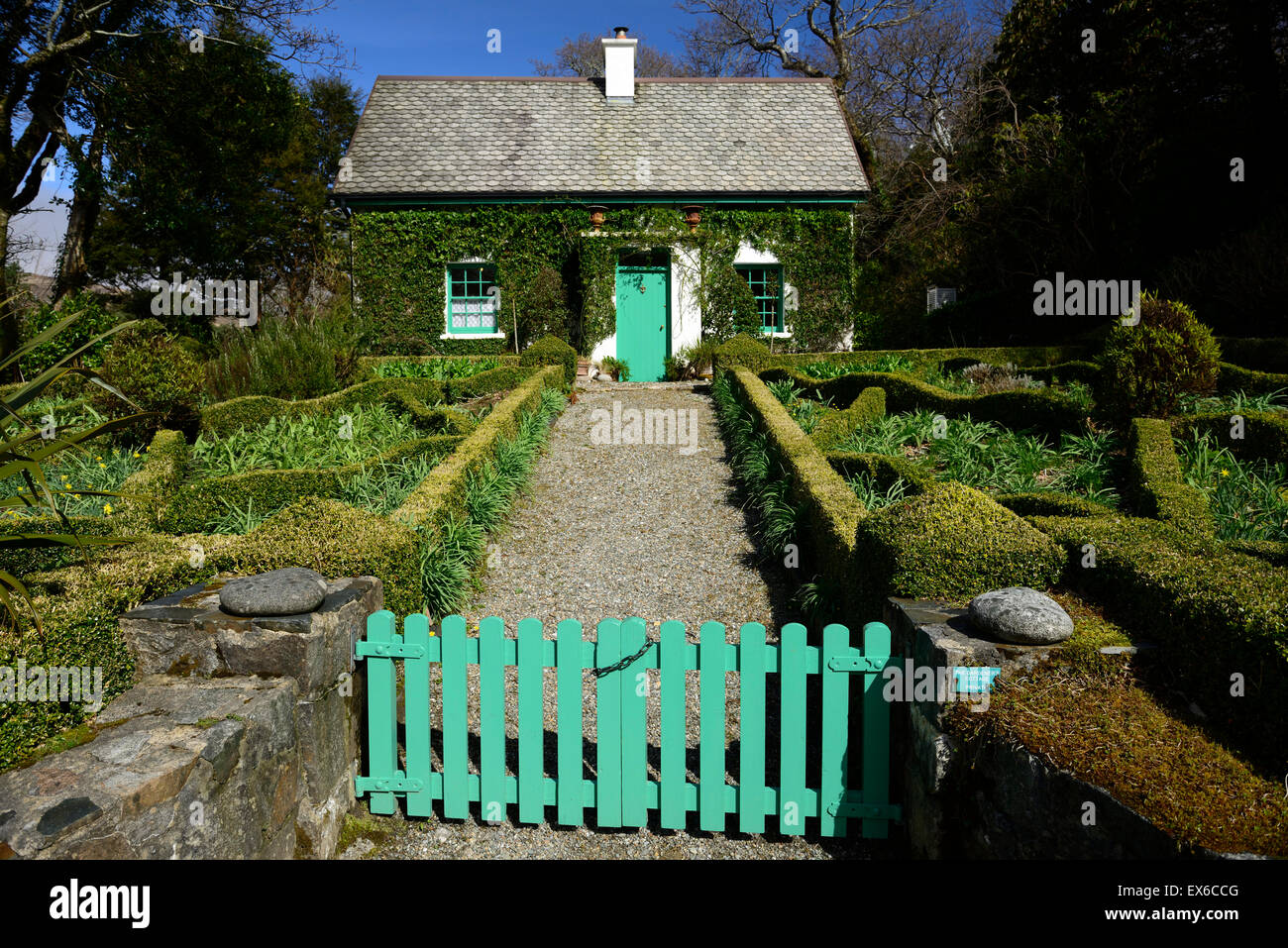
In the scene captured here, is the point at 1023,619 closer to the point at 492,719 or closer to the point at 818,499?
the point at 492,719

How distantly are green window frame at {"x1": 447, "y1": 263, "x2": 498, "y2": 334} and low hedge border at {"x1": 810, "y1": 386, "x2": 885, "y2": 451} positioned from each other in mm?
9060

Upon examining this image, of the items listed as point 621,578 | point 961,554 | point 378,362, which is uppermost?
point 378,362

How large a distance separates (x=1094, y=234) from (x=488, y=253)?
11.3 meters

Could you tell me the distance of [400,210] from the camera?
1569 cm

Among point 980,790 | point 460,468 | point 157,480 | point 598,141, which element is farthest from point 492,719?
point 598,141

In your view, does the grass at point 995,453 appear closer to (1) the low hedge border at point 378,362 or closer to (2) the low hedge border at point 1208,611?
(2) the low hedge border at point 1208,611

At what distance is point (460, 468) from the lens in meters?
6.41

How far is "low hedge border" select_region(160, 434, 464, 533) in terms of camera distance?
6.13 m

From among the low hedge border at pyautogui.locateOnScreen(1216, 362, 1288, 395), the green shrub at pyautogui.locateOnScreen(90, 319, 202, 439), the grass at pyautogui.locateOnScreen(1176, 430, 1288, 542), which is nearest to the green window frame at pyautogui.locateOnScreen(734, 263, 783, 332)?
the low hedge border at pyautogui.locateOnScreen(1216, 362, 1288, 395)

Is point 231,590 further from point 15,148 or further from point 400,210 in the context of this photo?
point 15,148

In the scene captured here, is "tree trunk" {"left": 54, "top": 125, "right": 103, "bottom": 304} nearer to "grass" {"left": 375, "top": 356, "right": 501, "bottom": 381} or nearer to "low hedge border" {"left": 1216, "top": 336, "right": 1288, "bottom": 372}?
"grass" {"left": 375, "top": 356, "right": 501, "bottom": 381}

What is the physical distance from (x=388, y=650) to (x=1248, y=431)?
681 centimetres

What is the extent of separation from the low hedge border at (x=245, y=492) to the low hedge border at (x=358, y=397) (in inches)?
98.7
